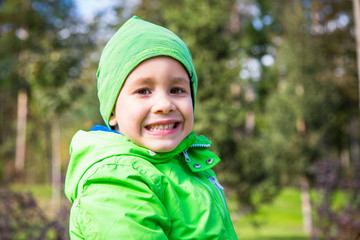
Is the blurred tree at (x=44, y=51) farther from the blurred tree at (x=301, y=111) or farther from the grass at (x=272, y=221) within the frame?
the blurred tree at (x=301, y=111)

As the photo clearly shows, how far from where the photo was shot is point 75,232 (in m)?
1.19

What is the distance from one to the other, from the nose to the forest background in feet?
13.5

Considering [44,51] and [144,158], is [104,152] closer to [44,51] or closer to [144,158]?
[144,158]

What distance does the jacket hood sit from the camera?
125 centimetres

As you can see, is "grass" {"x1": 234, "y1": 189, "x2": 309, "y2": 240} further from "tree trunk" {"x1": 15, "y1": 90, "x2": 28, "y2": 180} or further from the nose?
"tree trunk" {"x1": 15, "y1": 90, "x2": 28, "y2": 180}

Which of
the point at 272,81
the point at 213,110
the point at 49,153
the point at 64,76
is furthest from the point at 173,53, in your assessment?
the point at 49,153

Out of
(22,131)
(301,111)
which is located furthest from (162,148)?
(22,131)

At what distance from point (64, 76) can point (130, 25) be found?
1432 centimetres

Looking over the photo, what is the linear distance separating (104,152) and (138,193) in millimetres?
203

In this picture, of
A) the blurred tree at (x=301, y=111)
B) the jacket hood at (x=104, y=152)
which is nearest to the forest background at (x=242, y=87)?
the blurred tree at (x=301, y=111)

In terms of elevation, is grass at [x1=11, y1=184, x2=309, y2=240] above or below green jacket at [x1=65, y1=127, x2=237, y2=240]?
below

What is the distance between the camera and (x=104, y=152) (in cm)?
125

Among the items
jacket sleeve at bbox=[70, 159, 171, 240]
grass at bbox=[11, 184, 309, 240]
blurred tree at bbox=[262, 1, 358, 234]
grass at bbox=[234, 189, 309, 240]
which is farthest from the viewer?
blurred tree at bbox=[262, 1, 358, 234]

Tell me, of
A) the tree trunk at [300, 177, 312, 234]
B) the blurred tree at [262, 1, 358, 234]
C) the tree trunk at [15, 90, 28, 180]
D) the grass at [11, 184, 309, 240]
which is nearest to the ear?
the grass at [11, 184, 309, 240]
